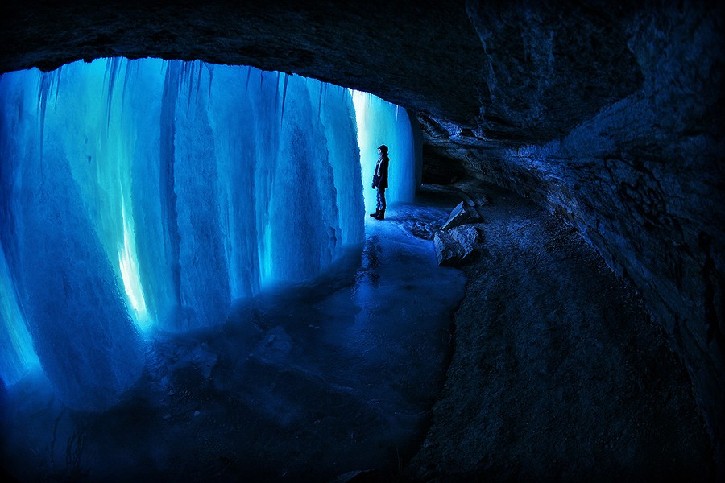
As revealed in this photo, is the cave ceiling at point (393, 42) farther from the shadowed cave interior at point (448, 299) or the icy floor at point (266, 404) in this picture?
the icy floor at point (266, 404)

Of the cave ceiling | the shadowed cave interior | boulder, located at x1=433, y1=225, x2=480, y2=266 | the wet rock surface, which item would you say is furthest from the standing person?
the cave ceiling

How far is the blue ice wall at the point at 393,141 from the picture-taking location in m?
12.7

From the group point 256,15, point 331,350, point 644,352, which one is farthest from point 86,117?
point 644,352

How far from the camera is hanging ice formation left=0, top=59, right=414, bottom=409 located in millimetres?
4590

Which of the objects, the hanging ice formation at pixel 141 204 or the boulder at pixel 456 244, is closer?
the hanging ice formation at pixel 141 204

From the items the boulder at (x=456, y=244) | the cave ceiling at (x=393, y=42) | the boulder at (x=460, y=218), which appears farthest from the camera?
the boulder at (x=460, y=218)

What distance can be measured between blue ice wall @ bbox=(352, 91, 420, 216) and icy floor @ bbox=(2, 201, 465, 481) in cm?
688

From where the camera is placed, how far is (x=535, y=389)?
155 inches

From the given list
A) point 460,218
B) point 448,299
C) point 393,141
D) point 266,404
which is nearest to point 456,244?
point 460,218

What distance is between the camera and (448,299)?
6.25 metres

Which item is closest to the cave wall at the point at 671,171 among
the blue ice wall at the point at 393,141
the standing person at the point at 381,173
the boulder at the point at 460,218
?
the boulder at the point at 460,218

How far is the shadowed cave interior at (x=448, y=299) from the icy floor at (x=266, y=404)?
0.03 m

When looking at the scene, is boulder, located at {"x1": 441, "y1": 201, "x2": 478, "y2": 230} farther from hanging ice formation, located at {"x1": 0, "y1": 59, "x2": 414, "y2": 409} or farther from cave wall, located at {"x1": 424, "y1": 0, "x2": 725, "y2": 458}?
cave wall, located at {"x1": 424, "y1": 0, "x2": 725, "y2": 458}

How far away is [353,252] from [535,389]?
522 centimetres
